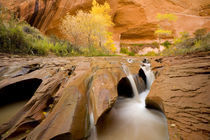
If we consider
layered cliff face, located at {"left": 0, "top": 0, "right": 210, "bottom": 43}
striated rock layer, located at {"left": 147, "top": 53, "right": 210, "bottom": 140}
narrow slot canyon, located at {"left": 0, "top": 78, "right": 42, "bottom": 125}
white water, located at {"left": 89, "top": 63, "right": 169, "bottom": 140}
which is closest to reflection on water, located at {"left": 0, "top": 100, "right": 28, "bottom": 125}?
narrow slot canyon, located at {"left": 0, "top": 78, "right": 42, "bottom": 125}

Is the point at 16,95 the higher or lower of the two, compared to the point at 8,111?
higher

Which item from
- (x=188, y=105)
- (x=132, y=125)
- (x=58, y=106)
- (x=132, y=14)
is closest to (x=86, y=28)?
(x=58, y=106)

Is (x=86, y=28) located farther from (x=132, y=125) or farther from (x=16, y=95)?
(x=132, y=125)

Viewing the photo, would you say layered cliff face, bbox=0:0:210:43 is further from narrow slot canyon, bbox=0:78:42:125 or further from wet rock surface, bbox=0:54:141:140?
wet rock surface, bbox=0:54:141:140

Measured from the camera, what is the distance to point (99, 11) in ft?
33.4

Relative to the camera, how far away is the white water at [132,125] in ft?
5.09

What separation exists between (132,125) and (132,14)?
17900 mm

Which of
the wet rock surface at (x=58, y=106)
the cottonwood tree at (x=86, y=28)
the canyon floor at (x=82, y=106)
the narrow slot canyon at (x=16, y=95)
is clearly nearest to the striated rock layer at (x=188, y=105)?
the canyon floor at (x=82, y=106)

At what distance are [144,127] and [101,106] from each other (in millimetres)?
1094

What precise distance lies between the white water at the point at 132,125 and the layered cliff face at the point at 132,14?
1599cm

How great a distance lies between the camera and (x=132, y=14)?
49.0ft

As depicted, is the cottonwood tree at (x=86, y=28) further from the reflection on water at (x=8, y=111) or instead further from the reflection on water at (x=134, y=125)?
the reflection on water at (x=134, y=125)

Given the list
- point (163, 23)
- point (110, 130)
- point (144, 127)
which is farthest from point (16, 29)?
point (163, 23)

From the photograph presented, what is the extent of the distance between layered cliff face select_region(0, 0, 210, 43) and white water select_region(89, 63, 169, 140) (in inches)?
630
